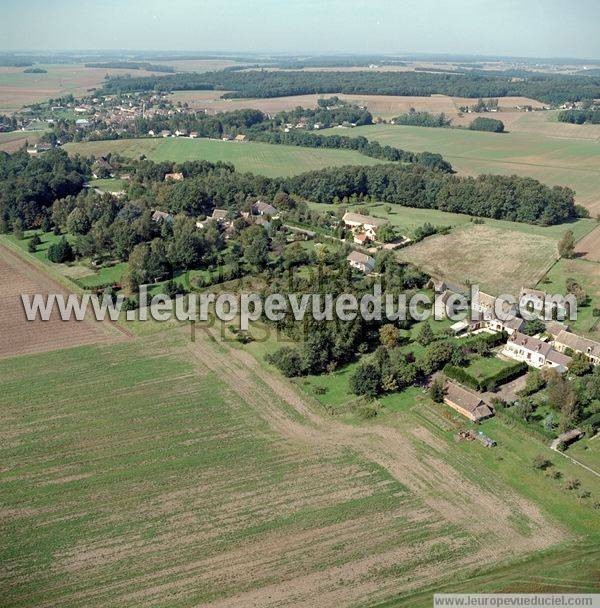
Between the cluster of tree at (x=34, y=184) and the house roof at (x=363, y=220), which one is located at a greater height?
the cluster of tree at (x=34, y=184)

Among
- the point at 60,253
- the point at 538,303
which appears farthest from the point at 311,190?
the point at 538,303

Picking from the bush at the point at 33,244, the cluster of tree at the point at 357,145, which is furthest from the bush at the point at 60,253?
the cluster of tree at the point at 357,145

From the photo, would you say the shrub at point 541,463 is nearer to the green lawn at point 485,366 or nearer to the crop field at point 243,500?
the crop field at point 243,500

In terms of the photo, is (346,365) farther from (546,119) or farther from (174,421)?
(546,119)

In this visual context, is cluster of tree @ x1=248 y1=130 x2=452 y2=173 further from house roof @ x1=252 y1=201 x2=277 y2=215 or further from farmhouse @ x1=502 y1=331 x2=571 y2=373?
farmhouse @ x1=502 y1=331 x2=571 y2=373

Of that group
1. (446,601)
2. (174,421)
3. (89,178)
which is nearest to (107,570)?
(174,421)

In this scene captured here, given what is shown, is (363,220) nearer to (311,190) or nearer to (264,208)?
(264,208)
